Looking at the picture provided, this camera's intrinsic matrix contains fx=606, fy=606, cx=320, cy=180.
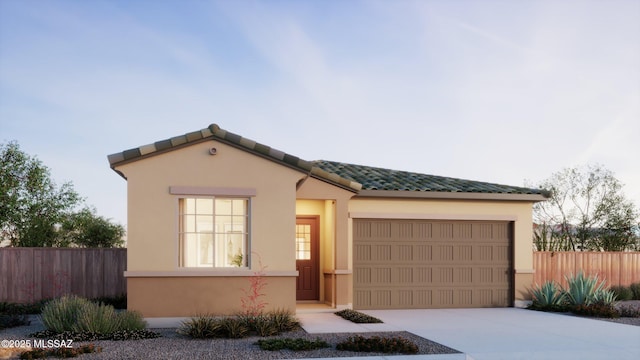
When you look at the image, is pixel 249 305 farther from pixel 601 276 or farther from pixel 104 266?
pixel 601 276

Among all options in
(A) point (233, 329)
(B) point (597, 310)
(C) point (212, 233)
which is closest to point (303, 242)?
(C) point (212, 233)

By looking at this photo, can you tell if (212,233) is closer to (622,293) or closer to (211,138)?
(211,138)

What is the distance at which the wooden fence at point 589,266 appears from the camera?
18.6 metres

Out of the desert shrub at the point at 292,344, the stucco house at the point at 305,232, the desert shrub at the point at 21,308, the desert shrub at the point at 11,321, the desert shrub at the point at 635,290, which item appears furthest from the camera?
the desert shrub at the point at 635,290

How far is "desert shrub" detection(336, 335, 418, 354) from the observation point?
9.59 metres

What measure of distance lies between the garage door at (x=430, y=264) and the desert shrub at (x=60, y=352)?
24.4 ft

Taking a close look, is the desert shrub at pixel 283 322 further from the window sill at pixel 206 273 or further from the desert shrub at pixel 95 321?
the desert shrub at pixel 95 321

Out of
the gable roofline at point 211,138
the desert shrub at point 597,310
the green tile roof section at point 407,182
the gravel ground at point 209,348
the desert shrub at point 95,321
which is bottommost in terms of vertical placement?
the desert shrub at point 597,310

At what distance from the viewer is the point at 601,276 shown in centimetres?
1988

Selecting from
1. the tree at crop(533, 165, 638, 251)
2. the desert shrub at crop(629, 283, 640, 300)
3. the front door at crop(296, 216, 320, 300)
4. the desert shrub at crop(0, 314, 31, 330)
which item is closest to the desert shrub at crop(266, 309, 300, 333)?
the front door at crop(296, 216, 320, 300)

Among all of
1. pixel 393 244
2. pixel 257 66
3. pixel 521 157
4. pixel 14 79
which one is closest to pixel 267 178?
pixel 393 244

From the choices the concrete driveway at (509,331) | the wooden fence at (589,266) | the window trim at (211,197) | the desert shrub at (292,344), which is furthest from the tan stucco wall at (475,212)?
the desert shrub at (292,344)

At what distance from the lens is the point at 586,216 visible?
1065 inches

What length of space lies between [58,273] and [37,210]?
7016 millimetres
